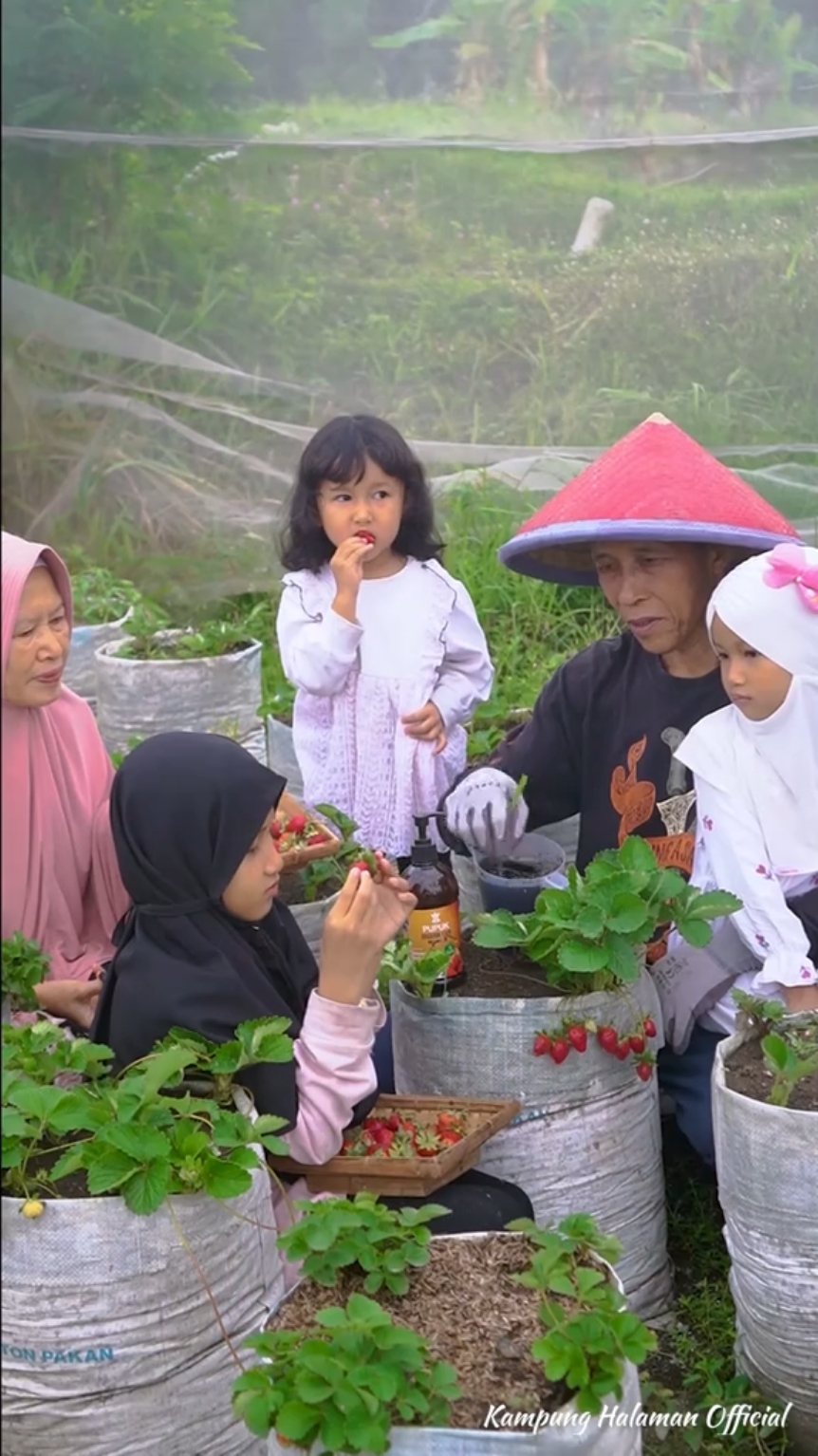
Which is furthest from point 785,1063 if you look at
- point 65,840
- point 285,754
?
point 285,754

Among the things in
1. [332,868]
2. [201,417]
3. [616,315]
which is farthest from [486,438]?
[332,868]

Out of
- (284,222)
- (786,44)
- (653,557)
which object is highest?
(786,44)

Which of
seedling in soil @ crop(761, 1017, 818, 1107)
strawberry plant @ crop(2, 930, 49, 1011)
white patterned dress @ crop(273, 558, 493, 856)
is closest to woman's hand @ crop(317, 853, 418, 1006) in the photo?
strawberry plant @ crop(2, 930, 49, 1011)

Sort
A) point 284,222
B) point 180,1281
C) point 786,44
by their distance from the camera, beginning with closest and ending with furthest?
point 180,1281 < point 786,44 < point 284,222

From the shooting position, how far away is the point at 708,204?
4988 mm

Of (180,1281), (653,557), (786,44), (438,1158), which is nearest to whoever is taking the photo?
(180,1281)

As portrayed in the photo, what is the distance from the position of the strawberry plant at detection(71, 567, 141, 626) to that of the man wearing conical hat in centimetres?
272

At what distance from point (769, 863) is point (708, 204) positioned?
2.88 m

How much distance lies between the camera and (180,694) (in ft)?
16.4

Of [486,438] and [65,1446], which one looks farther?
[486,438]

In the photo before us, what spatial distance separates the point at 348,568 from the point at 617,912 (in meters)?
1.26

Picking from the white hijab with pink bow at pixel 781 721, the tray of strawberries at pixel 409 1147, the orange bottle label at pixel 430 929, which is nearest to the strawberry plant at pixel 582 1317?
the tray of strawberries at pixel 409 1147

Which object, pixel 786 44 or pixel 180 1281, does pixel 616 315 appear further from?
pixel 180 1281

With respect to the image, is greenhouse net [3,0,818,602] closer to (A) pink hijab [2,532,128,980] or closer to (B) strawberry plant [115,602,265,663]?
(B) strawberry plant [115,602,265,663]
